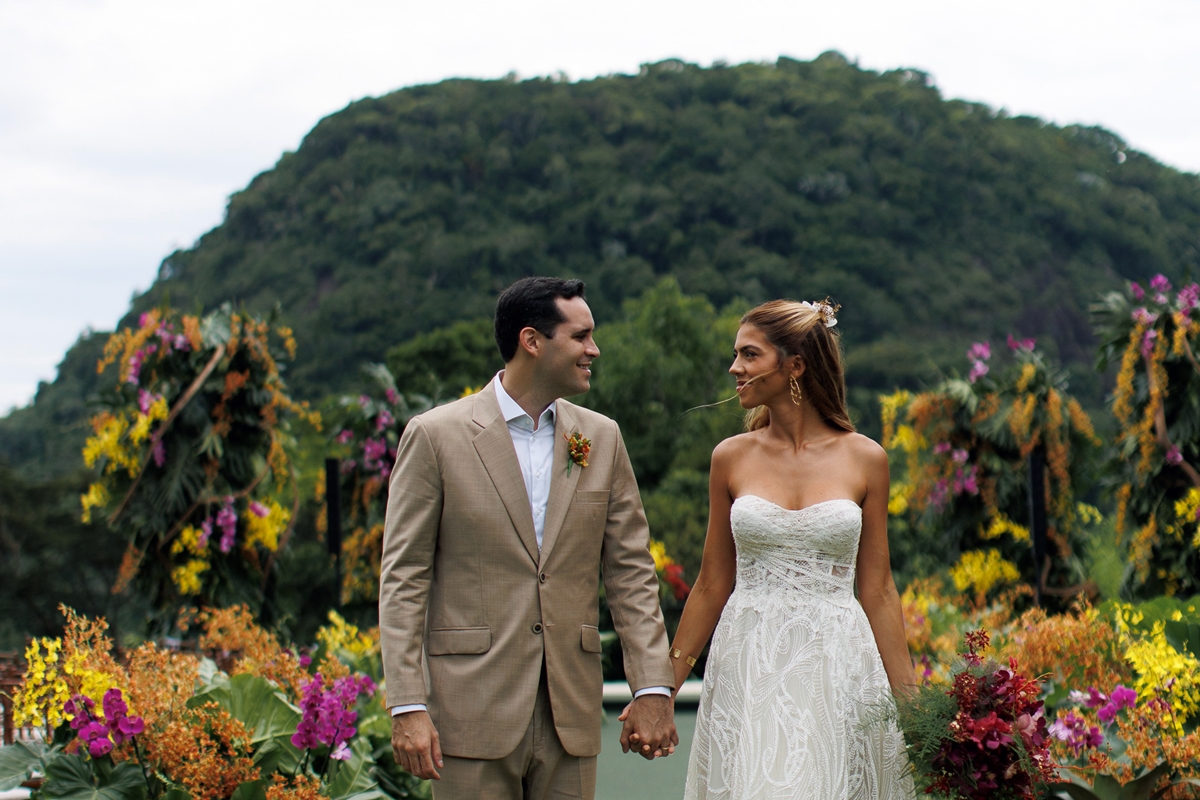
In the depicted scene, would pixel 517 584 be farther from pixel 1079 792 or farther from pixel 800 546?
pixel 1079 792

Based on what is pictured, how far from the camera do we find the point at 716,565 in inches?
142

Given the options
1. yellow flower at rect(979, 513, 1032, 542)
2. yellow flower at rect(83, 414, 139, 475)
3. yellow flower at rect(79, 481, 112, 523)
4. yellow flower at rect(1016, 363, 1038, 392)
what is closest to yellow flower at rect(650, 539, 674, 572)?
yellow flower at rect(979, 513, 1032, 542)

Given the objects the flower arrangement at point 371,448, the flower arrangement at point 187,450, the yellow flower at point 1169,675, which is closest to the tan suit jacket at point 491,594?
the yellow flower at point 1169,675

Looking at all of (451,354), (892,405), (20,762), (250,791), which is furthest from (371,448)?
(451,354)

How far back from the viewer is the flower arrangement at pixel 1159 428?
746 centimetres

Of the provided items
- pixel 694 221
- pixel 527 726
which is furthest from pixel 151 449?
pixel 694 221

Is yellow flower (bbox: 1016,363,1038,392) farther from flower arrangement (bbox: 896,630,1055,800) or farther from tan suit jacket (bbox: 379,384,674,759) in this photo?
tan suit jacket (bbox: 379,384,674,759)

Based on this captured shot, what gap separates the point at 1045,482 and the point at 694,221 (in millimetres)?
33135

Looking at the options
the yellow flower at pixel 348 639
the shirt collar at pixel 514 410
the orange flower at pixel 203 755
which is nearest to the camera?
the shirt collar at pixel 514 410

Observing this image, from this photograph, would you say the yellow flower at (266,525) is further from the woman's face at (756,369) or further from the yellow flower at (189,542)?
the woman's face at (756,369)

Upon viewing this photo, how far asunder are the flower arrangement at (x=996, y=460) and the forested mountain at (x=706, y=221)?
21.6m

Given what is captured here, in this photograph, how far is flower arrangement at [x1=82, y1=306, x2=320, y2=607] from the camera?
8078mm

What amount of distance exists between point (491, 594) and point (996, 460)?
282 inches

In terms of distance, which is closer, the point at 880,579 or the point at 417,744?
the point at 417,744
